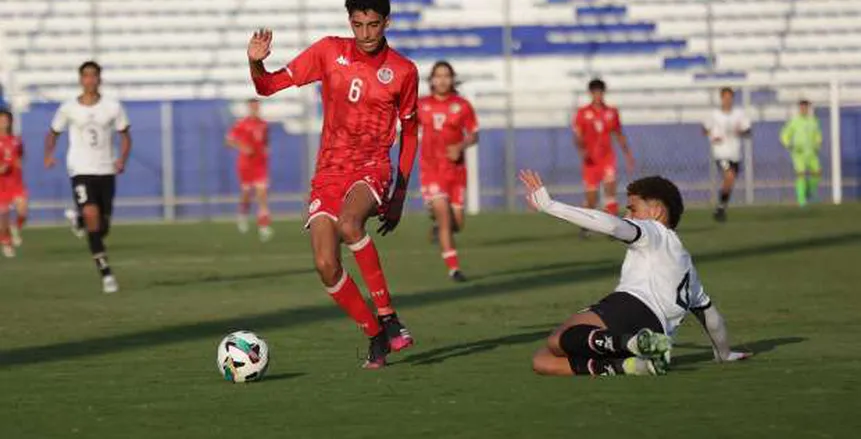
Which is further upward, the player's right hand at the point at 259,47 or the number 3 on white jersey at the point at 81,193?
the player's right hand at the point at 259,47

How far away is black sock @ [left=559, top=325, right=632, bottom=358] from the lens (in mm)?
8922

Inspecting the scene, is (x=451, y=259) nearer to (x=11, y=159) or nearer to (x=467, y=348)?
(x=467, y=348)

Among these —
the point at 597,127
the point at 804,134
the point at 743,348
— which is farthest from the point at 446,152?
the point at 804,134

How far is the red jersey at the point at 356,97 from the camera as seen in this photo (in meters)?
10.2

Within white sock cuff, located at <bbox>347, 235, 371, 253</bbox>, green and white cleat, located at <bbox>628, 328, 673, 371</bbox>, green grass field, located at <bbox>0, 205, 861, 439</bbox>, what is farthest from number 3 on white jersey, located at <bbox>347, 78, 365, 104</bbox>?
green and white cleat, located at <bbox>628, 328, 673, 371</bbox>

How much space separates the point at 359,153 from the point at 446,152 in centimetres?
900

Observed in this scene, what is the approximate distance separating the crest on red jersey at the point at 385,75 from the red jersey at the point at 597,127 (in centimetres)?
1616

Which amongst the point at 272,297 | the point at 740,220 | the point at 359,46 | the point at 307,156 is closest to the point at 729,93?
the point at 740,220

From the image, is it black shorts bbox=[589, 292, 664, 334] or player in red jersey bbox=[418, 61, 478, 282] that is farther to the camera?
player in red jersey bbox=[418, 61, 478, 282]

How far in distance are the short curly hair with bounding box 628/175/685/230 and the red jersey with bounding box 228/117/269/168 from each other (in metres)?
21.5

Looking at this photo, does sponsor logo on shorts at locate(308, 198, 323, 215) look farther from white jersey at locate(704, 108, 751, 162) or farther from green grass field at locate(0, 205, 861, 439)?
white jersey at locate(704, 108, 751, 162)

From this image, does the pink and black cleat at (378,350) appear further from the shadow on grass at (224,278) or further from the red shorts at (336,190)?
the shadow on grass at (224,278)

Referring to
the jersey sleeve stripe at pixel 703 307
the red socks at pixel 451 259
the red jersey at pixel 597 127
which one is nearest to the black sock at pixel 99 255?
the red socks at pixel 451 259

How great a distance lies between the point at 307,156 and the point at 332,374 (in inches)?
1030
